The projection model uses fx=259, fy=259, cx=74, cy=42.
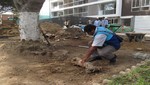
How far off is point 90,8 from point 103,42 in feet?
129

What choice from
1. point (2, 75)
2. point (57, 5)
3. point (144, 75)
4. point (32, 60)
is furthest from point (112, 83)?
point (57, 5)

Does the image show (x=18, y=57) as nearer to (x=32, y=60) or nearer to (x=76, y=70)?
(x=32, y=60)

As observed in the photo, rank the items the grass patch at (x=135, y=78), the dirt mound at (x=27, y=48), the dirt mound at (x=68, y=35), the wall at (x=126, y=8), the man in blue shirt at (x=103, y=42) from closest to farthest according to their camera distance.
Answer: the grass patch at (x=135, y=78), the man in blue shirt at (x=103, y=42), the dirt mound at (x=27, y=48), the dirt mound at (x=68, y=35), the wall at (x=126, y=8)

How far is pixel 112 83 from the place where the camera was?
4340 mm

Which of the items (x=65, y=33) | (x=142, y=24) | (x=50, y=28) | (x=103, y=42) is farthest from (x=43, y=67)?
(x=142, y=24)

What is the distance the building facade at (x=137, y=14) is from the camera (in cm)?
2792

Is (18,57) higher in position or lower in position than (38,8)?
lower

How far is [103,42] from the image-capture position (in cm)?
564

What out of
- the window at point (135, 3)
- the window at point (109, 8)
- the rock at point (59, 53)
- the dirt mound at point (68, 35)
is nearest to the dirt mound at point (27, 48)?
the rock at point (59, 53)

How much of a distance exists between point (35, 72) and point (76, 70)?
35.2 inches

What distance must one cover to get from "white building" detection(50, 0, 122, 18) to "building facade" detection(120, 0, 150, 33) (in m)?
1.26

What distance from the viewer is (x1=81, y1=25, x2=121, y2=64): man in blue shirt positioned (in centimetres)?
551

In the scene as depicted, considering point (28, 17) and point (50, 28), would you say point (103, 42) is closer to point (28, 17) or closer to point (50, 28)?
point (28, 17)

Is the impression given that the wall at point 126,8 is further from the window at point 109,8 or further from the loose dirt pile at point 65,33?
the loose dirt pile at point 65,33
